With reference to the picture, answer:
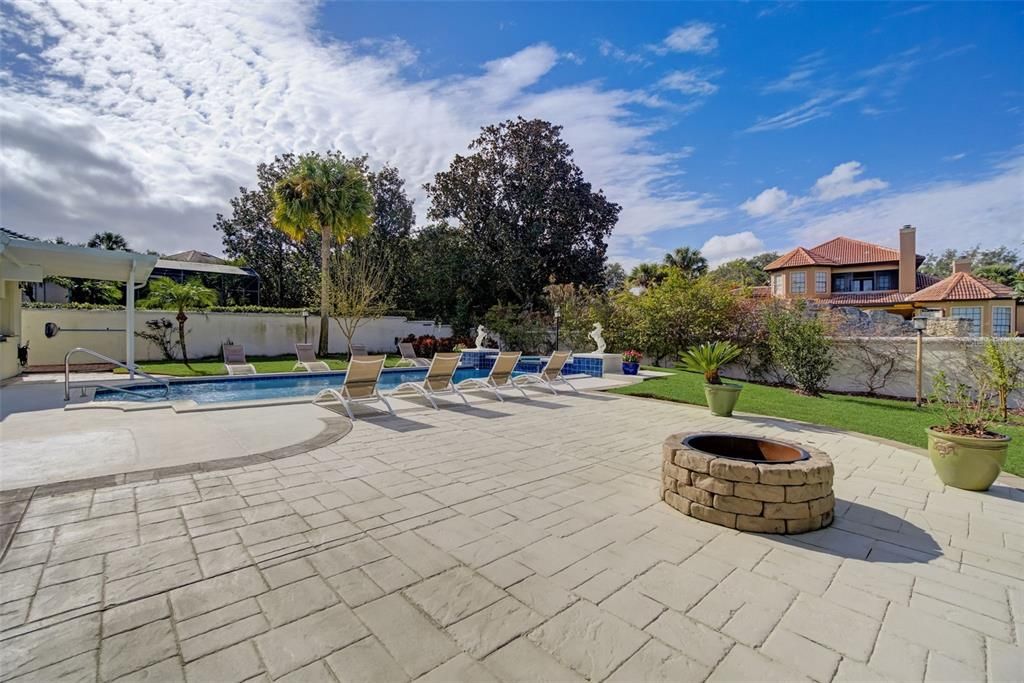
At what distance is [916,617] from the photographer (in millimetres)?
A: 2412

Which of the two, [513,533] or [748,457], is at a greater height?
[748,457]

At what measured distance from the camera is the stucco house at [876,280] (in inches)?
989

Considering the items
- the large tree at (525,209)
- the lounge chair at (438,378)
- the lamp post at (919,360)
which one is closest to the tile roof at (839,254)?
the large tree at (525,209)

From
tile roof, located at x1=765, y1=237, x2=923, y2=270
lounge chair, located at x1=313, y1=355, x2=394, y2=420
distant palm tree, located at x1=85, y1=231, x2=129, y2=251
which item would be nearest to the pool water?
lounge chair, located at x1=313, y1=355, x2=394, y2=420

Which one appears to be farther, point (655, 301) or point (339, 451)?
point (655, 301)

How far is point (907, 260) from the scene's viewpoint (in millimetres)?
29188

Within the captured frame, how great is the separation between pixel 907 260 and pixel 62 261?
3998 centimetres

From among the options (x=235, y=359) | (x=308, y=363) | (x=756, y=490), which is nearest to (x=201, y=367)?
(x=235, y=359)

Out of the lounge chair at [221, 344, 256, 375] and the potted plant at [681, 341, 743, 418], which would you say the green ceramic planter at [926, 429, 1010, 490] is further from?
the lounge chair at [221, 344, 256, 375]

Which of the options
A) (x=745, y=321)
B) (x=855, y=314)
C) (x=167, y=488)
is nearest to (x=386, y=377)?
(x=167, y=488)

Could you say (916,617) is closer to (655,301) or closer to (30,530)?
(30,530)

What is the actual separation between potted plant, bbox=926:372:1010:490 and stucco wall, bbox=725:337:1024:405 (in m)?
9.63

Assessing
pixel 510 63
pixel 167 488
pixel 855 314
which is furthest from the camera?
pixel 855 314

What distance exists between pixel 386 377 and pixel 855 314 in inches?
633
